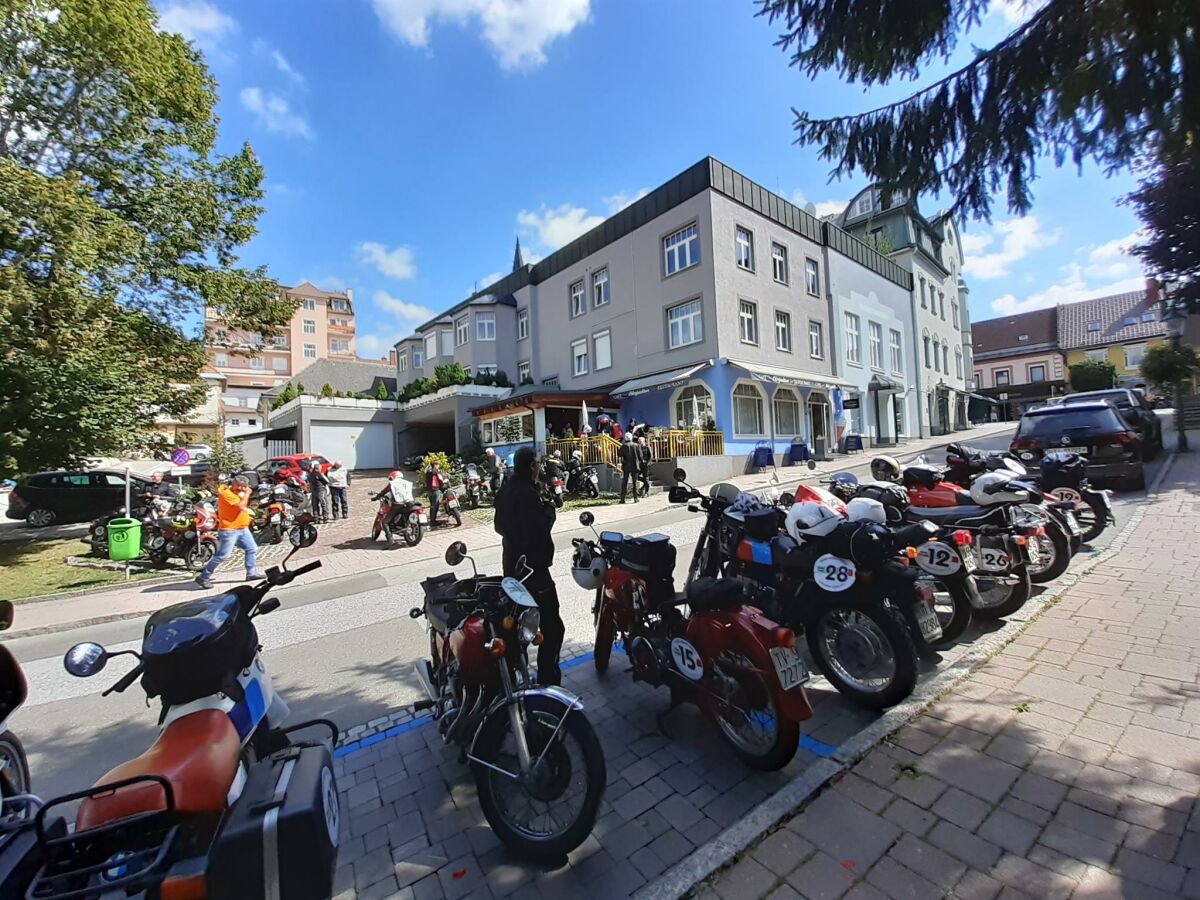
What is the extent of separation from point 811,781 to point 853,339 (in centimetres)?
2710

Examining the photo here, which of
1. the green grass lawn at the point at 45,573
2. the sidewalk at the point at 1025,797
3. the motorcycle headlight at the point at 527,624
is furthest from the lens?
the green grass lawn at the point at 45,573

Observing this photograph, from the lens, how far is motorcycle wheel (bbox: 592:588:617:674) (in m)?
3.76

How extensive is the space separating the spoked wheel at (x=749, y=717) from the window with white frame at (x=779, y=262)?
22405 mm

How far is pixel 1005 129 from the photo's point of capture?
3.67 metres

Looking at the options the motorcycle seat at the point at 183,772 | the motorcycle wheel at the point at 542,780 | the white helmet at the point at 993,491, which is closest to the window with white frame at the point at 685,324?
the white helmet at the point at 993,491

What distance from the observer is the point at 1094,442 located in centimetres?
857

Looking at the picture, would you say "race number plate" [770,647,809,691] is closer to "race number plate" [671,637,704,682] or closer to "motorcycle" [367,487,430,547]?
"race number plate" [671,637,704,682]

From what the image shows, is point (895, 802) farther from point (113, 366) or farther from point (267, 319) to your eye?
point (267, 319)

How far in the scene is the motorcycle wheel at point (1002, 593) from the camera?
408cm

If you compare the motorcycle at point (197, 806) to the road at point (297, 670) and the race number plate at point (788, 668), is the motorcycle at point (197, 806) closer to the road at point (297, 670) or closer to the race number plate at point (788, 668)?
the road at point (297, 670)

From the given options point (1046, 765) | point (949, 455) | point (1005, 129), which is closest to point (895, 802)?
point (1046, 765)

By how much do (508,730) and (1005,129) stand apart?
491 centimetres

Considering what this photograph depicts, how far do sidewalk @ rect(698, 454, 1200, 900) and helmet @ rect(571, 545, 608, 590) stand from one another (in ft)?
5.94

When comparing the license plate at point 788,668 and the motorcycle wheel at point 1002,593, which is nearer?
the license plate at point 788,668
